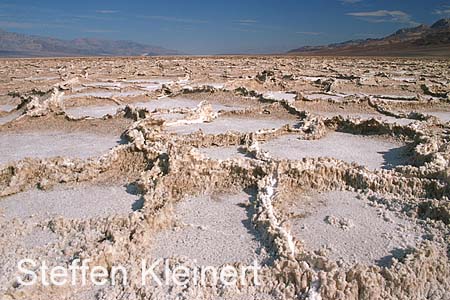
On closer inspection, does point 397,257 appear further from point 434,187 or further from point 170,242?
point 170,242

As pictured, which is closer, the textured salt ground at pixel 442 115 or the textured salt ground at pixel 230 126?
the textured salt ground at pixel 230 126

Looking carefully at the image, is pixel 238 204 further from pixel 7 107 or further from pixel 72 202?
pixel 7 107

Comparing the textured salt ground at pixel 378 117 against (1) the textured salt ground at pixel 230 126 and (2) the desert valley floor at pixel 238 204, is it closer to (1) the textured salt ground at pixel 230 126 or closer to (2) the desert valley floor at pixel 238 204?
(2) the desert valley floor at pixel 238 204

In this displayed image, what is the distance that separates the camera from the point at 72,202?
408 cm

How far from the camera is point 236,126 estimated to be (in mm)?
7207

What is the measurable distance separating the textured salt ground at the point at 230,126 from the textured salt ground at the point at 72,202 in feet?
8.46

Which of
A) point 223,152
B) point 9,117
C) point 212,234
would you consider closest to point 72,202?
point 212,234

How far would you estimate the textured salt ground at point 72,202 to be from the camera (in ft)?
12.5

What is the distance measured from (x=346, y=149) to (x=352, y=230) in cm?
241

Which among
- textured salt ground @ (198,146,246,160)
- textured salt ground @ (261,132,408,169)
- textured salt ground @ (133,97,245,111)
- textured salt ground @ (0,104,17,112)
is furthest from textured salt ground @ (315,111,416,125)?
textured salt ground @ (0,104,17,112)

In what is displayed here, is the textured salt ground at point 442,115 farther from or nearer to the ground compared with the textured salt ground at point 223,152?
farther from the ground

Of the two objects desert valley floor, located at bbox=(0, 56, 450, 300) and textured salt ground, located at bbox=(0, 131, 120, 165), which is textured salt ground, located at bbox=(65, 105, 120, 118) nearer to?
desert valley floor, located at bbox=(0, 56, 450, 300)

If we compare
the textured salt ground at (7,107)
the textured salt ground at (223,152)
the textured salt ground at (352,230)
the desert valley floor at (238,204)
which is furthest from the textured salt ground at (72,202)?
the textured salt ground at (7,107)

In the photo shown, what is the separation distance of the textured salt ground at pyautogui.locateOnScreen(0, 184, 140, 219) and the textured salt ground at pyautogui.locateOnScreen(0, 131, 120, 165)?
3.88 feet
